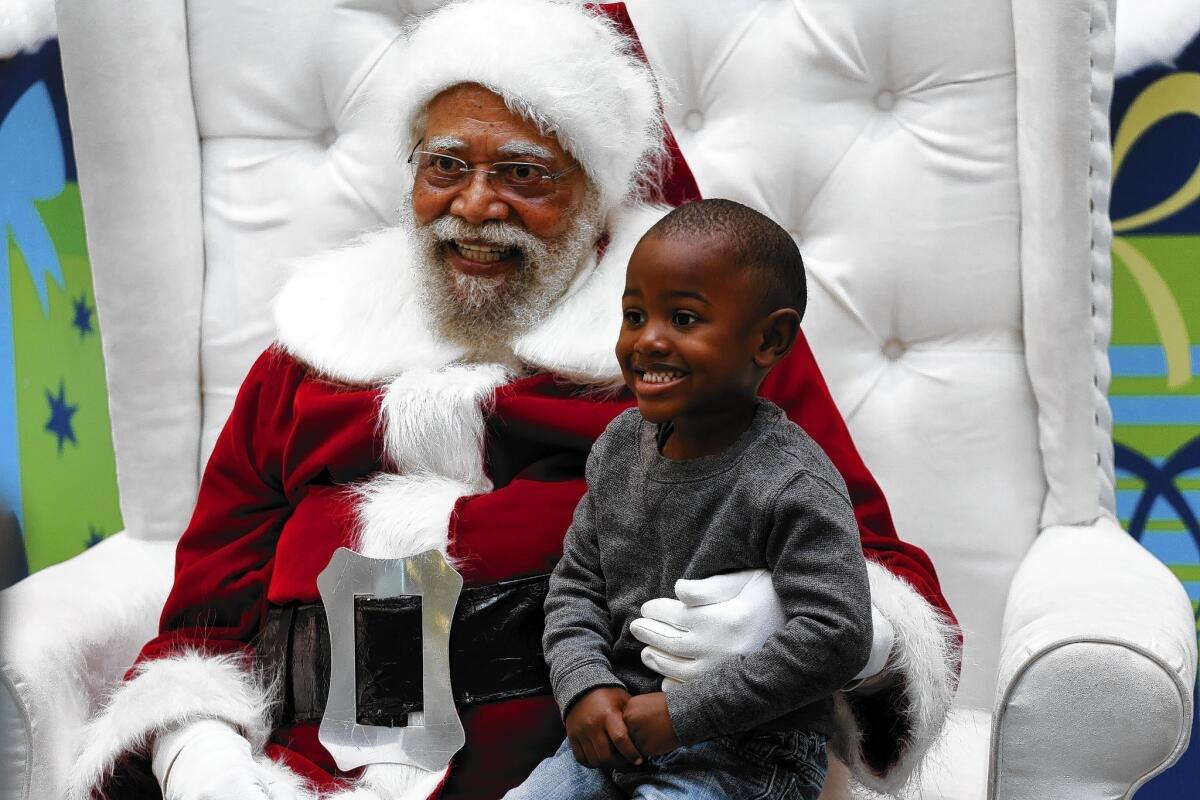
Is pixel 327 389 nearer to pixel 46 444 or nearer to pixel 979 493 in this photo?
pixel 979 493

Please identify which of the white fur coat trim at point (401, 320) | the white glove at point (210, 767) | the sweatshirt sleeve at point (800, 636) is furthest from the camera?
the white fur coat trim at point (401, 320)

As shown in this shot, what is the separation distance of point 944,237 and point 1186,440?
2.27ft

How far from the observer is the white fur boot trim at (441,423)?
1659 mm

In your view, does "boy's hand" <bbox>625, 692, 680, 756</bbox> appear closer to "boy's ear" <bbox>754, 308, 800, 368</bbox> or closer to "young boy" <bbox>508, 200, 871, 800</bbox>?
"young boy" <bbox>508, 200, 871, 800</bbox>

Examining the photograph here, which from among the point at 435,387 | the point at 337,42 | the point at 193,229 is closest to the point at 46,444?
the point at 193,229

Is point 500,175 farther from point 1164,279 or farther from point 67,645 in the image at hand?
point 1164,279

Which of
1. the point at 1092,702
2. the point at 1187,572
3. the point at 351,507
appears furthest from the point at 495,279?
the point at 1187,572

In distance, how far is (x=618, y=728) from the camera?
4.12ft

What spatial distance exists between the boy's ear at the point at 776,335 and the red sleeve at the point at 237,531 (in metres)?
0.81

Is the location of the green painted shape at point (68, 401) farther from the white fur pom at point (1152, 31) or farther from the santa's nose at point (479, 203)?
the white fur pom at point (1152, 31)

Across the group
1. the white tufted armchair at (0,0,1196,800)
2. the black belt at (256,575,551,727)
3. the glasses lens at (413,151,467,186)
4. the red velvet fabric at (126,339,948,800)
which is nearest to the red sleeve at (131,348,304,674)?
the red velvet fabric at (126,339,948,800)

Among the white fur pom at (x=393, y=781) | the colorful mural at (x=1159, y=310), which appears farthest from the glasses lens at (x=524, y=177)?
the colorful mural at (x=1159, y=310)

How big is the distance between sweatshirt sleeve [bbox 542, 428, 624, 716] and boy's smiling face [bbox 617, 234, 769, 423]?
0.19 meters

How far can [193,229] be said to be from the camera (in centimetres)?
212
